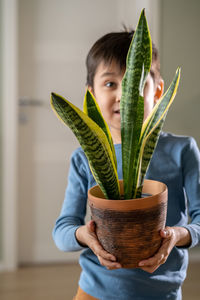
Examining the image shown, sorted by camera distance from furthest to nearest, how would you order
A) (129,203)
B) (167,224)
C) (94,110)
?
(167,224) < (94,110) < (129,203)

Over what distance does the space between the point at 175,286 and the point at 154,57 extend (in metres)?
0.58

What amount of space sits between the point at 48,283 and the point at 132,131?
203 centimetres

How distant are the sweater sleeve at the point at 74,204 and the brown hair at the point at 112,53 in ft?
0.77

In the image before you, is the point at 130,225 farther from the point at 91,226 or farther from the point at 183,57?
the point at 183,57

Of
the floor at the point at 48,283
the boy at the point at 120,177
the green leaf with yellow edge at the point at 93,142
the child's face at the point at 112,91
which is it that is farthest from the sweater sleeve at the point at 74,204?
the floor at the point at 48,283

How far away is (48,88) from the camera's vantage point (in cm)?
272

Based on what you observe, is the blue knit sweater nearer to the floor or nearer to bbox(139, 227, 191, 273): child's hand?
bbox(139, 227, 191, 273): child's hand

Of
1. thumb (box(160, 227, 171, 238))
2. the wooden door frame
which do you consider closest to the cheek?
thumb (box(160, 227, 171, 238))

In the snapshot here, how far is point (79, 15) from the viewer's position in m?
2.71

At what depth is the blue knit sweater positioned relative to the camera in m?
0.83

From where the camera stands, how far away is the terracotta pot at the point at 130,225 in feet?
1.96

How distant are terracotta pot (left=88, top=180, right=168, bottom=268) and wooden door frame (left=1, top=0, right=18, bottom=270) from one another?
2.09 meters

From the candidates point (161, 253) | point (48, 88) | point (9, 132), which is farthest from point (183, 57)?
point (161, 253)

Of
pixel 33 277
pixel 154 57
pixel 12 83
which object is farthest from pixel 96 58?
pixel 33 277
